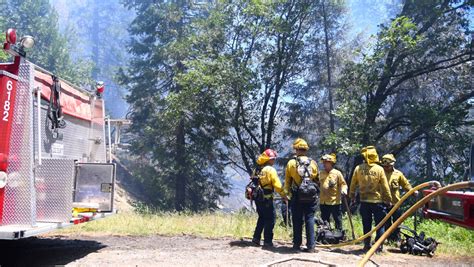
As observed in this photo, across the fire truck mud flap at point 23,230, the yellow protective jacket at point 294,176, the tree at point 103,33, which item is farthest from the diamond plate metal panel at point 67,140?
the tree at point 103,33

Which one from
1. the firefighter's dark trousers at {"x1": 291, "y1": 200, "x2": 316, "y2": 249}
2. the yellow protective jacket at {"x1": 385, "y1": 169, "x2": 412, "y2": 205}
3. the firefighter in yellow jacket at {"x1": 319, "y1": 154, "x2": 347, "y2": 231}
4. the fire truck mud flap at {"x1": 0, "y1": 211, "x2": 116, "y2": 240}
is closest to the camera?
the fire truck mud flap at {"x1": 0, "y1": 211, "x2": 116, "y2": 240}

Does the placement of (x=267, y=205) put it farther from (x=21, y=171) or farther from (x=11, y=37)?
(x=11, y=37)

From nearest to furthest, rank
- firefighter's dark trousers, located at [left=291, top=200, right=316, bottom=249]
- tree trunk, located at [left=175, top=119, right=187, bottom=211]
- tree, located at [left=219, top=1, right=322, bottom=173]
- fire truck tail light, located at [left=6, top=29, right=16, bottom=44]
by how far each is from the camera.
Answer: fire truck tail light, located at [left=6, top=29, right=16, bottom=44] < firefighter's dark trousers, located at [left=291, top=200, right=316, bottom=249] < tree, located at [left=219, top=1, right=322, bottom=173] < tree trunk, located at [left=175, top=119, right=187, bottom=211]

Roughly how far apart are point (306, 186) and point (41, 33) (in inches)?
1617

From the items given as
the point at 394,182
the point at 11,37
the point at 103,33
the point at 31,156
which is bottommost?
the point at 394,182

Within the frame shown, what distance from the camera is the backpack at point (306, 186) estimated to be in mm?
6863

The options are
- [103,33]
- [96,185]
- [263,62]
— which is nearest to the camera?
[96,185]

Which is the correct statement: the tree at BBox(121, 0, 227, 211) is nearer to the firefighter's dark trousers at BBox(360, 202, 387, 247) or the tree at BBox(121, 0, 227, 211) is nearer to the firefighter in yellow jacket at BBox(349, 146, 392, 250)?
the firefighter in yellow jacket at BBox(349, 146, 392, 250)

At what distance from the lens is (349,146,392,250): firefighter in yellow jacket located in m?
7.02

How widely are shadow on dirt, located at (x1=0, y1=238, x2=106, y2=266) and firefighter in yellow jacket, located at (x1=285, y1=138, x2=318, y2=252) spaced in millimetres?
3232

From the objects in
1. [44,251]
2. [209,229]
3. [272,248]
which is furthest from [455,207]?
[44,251]

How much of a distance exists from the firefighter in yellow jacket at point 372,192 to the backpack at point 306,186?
839 mm

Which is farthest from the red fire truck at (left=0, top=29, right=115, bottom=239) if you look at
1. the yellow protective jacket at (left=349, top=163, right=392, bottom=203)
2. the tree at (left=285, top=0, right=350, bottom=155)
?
the tree at (left=285, top=0, right=350, bottom=155)

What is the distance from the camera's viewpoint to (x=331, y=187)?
845 centimetres
